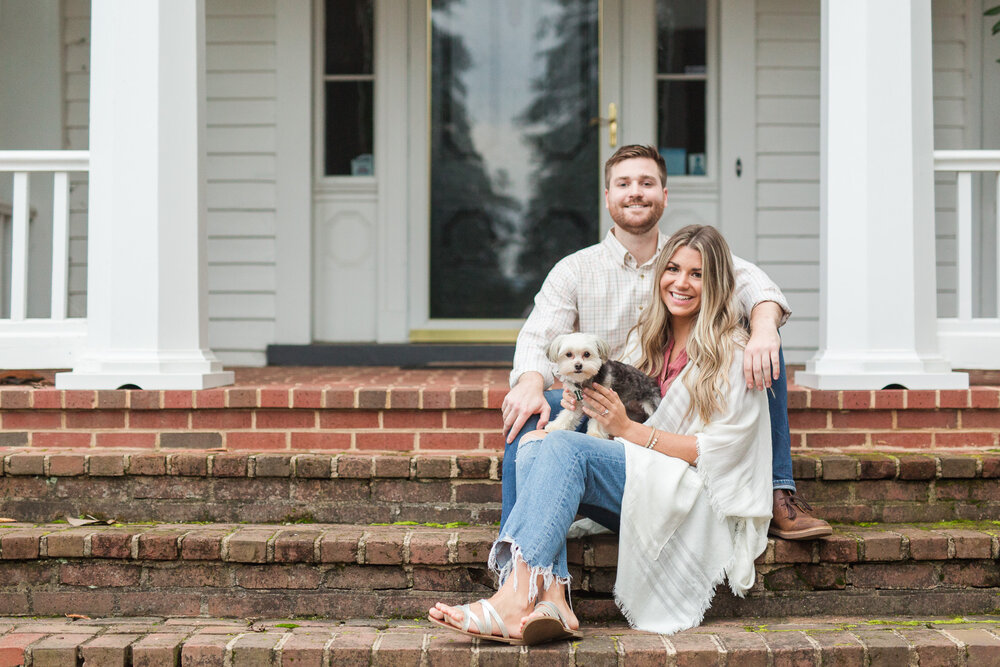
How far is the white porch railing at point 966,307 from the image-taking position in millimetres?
3402

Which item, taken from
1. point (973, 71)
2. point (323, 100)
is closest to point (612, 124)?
point (323, 100)

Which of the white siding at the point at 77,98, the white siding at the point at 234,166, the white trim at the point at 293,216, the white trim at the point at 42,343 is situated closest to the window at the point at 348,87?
the white trim at the point at 293,216

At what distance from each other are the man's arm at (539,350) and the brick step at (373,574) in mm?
414

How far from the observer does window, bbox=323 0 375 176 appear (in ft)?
16.7

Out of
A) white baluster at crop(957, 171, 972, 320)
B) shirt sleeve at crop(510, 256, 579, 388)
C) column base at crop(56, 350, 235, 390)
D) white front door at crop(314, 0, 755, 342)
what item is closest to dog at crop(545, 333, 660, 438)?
shirt sleeve at crop(510, 256, 579, 388)

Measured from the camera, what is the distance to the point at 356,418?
3158mm

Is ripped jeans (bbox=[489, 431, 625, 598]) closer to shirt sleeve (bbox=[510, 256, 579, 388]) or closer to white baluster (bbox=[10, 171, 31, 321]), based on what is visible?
shirt sleeve (bbox=[510, 256, 579, 388])

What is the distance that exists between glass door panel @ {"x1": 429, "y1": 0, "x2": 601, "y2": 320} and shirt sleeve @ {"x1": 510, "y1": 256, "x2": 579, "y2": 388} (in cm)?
231

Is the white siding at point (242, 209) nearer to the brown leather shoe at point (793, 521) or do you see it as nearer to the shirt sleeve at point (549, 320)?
the shirt sleeve at point (549, 320)

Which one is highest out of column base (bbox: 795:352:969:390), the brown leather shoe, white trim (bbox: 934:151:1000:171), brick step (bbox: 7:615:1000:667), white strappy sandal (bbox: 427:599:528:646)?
white trim (bbox: 934:151:1000:171)

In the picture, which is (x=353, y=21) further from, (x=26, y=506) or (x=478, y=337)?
(x=26, y=506)

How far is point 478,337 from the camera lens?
5.12 m

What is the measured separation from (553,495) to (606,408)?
0.30 m

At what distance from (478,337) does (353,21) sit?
2073 millimetres
